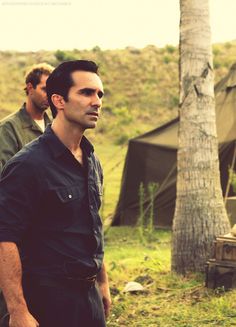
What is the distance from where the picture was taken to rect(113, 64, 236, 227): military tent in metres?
10.8

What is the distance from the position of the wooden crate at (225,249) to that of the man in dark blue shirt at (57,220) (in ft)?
11.2

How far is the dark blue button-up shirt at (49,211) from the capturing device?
2477 mm

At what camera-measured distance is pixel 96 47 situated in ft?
145

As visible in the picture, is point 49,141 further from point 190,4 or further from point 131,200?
point 131,200

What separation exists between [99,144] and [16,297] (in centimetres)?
2882

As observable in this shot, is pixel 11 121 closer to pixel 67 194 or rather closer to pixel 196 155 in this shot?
pixel 67 194

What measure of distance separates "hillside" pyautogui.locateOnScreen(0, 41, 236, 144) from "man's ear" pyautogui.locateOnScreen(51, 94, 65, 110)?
28.0 meters

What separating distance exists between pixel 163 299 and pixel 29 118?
265 cm

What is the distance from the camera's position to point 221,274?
5.98 m

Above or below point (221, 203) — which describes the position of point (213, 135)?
above

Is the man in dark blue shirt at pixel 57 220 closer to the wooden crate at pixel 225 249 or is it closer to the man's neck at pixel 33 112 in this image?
the man's neck at pixel 33 112

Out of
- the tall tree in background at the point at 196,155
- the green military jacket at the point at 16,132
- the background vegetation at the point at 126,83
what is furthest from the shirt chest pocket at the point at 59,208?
the background vegetation at the point at 126,83

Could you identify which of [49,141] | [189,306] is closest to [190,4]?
[189,306]

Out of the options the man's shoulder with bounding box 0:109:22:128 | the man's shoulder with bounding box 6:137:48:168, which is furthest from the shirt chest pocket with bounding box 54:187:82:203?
the man's shoulder with bounding box 0:109:22:128
